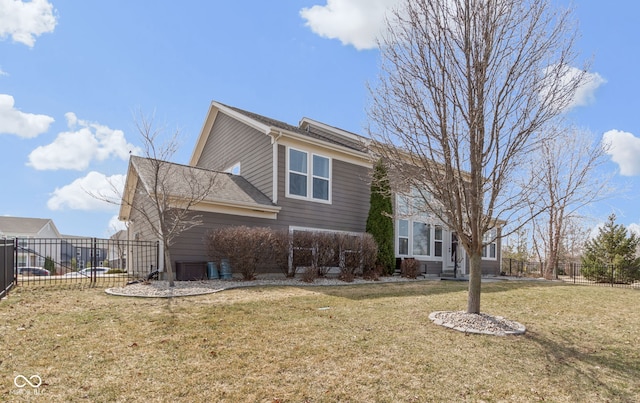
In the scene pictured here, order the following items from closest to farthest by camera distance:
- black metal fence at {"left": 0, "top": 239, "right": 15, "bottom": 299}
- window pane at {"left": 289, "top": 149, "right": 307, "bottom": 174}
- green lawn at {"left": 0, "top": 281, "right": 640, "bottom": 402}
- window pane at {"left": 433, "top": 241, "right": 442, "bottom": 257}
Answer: green lawn at {"left": 0, "top": 281, "right": 640, "bottom": 402}, black metal fence at {"left": 0, "top": 239, "right": 15, "bottom": 299}, window pane at {"left": 289, "top": 149, "right": 307, "bottom": 174}, window pane at {"left": 433, "top": 241, "right": 442, "bottom": 257}

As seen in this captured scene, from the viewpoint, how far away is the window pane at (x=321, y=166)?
14.2 m

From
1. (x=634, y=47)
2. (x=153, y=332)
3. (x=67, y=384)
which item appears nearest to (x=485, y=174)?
(x=153, y=332)

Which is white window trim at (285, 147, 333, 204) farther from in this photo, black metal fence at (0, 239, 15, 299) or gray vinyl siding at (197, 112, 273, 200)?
black metal fence at (0, 239, 15, 299)

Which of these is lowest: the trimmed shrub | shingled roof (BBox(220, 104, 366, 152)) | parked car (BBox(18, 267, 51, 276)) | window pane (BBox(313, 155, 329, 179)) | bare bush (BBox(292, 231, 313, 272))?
parked car (BBox(18, 267, 51, 276))

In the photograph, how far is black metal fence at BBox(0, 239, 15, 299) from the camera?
25.5 ft

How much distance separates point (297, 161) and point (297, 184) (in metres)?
0.85

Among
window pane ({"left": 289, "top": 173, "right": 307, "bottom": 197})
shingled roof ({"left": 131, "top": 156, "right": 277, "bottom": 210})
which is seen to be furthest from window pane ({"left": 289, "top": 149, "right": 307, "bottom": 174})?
shingled roof ({"left": 131, "top": 156, "right": 277, "bottom": 210})

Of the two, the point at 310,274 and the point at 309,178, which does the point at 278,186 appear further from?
the point at 310,274

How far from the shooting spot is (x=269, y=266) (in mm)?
12344

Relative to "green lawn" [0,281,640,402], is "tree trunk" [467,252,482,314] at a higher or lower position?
higher

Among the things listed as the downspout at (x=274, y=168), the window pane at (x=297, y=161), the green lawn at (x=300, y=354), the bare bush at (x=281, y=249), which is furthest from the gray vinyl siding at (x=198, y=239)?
the green lawn at (x=300, y=354)

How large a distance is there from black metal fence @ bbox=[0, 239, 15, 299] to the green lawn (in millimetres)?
864

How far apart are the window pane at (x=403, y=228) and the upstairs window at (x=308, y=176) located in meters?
4.08

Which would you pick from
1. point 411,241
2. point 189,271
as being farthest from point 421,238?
point 189,271
